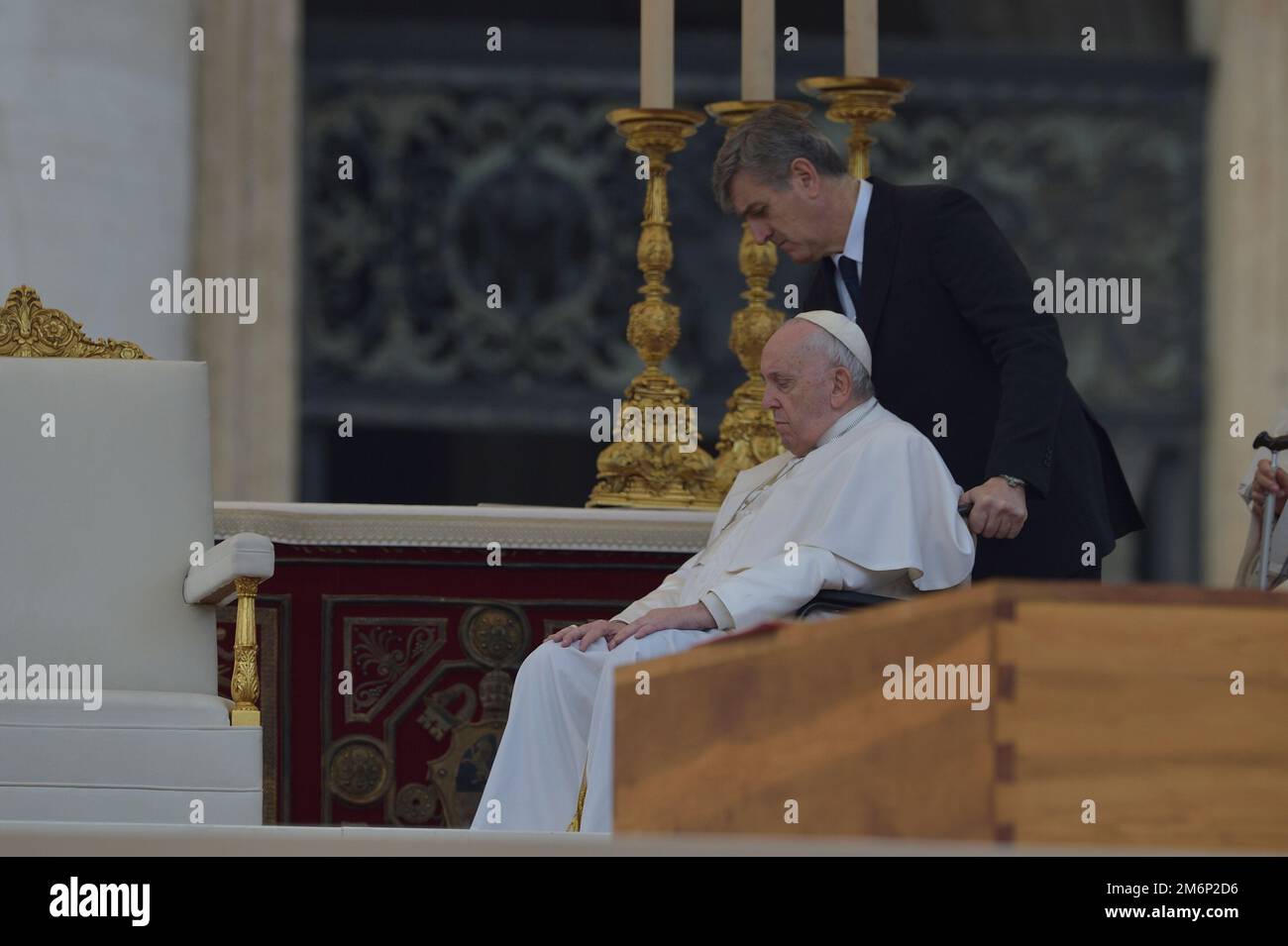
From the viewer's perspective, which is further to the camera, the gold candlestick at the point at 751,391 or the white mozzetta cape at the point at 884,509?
the gold candlestick at the point at 751,391

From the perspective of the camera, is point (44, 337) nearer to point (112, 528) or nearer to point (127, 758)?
point (112, 528)

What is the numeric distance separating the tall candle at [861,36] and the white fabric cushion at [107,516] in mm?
1772

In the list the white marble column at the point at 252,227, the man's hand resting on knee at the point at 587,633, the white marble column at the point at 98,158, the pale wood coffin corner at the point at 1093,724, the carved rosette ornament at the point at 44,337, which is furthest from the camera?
the white marble column at the point at 252,227

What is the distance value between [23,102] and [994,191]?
4.49 metres

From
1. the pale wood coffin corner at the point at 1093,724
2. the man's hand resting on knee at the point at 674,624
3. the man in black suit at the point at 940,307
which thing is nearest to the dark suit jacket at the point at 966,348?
the man in black suit at the point at 940,307

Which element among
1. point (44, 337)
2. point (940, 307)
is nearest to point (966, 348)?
point (940, 307)

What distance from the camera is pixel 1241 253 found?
432 inches

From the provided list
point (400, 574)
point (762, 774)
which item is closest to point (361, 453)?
point (400, 574)

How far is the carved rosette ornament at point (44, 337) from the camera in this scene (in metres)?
5.62

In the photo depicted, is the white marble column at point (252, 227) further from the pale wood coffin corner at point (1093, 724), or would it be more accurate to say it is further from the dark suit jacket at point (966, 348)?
the pale wood coffin corner at point (1093, 724)

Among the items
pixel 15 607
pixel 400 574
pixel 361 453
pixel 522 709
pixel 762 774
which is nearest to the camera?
pixel 762 774

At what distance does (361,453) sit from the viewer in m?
12.2

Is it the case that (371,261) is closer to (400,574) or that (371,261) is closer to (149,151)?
(149,151)
